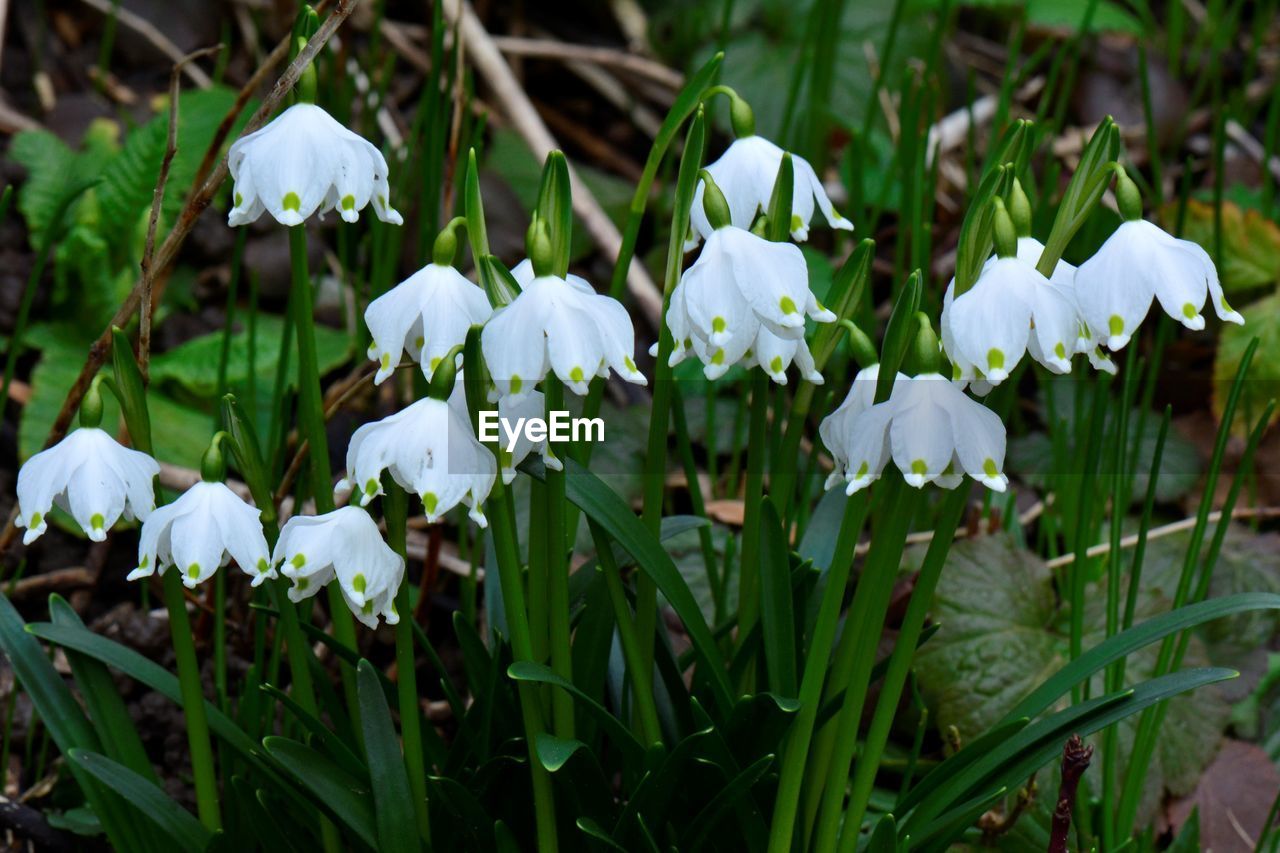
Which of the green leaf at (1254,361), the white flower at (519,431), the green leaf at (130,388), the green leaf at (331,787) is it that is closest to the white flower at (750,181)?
the white flower at (519,431)

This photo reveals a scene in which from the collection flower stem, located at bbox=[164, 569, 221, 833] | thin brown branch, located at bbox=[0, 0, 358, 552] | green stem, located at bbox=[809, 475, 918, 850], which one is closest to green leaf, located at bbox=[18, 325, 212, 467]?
thin brown branch, located at bbox=[0, 0, 358, 552]

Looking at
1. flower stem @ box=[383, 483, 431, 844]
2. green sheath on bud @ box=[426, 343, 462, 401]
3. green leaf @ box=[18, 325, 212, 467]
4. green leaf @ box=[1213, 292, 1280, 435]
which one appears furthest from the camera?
green leaf @ box=[1213, 292, 1280, 435]

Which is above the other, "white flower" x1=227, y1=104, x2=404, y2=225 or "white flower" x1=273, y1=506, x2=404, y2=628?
"white flower" x1=227, y1=104, x2=404, y2=225

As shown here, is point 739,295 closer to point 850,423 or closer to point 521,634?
point 850,423

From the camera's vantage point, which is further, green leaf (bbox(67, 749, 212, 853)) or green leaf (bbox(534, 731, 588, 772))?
green leaf (bbox(67, 749, 212, 853))

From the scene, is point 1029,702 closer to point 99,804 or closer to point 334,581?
point 334,581

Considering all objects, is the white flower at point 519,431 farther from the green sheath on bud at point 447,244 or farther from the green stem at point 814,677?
the green stem at point 814,677

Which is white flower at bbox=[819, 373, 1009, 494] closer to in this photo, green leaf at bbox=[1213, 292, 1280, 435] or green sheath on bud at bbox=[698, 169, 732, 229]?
green sheath on bud at bbox=[698, 169, 732, 229]
